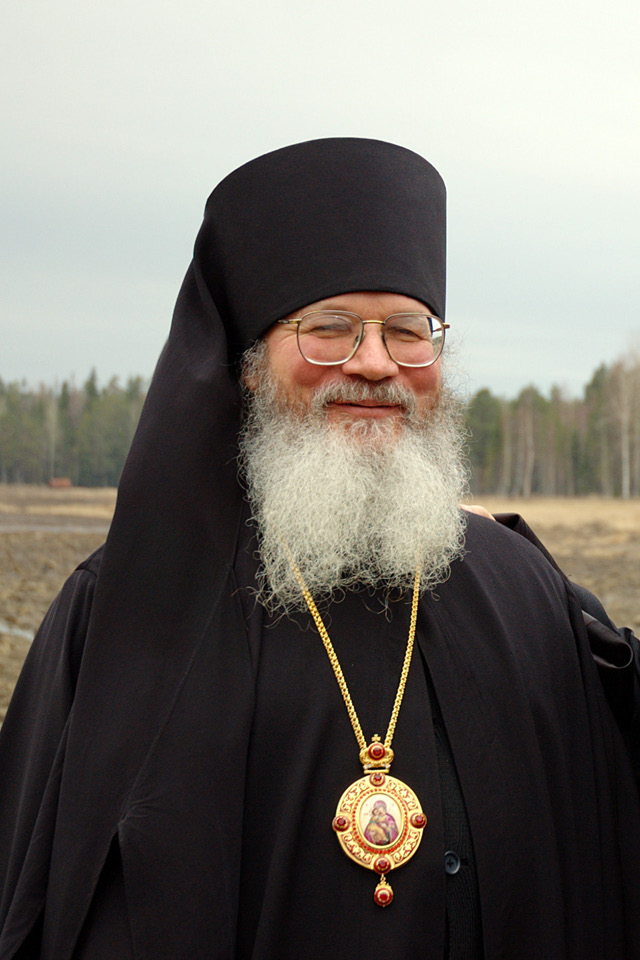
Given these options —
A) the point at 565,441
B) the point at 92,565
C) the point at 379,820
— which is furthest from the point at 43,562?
the point at 565,441

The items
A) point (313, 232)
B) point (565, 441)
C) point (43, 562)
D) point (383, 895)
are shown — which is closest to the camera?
point (383, 895)

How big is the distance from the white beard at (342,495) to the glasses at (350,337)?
10 cm

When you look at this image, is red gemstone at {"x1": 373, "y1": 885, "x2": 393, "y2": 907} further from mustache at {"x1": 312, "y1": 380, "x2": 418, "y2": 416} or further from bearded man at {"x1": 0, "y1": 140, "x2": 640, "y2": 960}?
mustache at {"x1": 312, "y1": 380, "x2": 418, "y2": 416}

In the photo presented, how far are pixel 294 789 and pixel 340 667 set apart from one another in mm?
323

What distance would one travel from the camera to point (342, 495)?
2.40 meters

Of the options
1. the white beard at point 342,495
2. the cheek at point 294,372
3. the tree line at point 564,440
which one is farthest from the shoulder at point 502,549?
the tree line at point 564,440

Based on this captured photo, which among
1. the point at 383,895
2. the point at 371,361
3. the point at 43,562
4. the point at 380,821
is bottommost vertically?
the point at 43,562

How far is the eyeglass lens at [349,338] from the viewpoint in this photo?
7.51ft

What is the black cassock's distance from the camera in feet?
6.41

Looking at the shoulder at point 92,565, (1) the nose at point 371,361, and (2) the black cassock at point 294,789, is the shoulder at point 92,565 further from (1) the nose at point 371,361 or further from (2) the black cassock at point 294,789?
(1) the nose at point 371,361

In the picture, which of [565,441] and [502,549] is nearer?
[502,549]

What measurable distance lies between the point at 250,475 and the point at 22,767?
0.99 m

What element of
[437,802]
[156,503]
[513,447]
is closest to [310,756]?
[437,802]

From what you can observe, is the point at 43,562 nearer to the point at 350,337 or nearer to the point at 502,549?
the point at 502,549
